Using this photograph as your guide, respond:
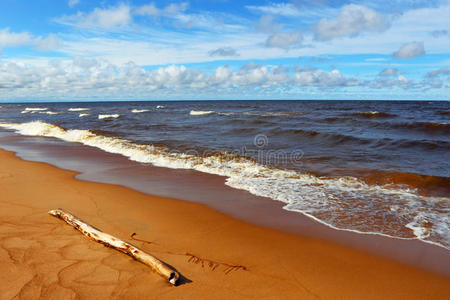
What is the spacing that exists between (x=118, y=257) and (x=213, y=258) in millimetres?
1161

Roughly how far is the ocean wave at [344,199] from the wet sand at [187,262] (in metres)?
1.13

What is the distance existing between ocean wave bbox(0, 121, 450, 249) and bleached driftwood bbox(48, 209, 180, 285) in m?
2.97

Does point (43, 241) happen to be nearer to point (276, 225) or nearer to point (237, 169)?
point (276, 225)

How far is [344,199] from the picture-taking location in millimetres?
6172

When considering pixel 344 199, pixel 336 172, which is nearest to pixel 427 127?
pixel 336 172

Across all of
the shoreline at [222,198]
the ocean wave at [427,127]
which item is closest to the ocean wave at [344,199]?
the shoreline at [222,198]

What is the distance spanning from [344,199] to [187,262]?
400 centimetres

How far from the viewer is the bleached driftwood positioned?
311 cm

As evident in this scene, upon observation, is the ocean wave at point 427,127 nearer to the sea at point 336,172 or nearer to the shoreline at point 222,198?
the sea at point 336,172

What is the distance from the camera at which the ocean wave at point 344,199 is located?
15.8ft

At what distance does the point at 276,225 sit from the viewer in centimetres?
486

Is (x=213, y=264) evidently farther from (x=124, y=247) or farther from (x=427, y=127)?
(x=427, y=127)

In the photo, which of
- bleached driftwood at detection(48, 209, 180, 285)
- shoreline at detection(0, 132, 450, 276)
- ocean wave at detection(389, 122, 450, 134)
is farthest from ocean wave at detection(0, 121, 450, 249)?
ocean wave at detection(389, 122, 450, 134)

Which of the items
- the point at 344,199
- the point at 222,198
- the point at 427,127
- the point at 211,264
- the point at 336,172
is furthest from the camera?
the point at 427,127
